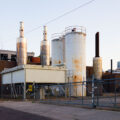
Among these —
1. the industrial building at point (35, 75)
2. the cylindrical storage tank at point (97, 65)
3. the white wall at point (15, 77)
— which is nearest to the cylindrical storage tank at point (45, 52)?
the cylindrical storage tank at point (97, 65)

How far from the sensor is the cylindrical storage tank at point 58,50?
157ft

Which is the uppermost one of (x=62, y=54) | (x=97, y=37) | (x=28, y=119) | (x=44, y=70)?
(x=97, y=37)

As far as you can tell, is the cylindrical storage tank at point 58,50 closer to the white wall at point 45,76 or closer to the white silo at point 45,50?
the white silo at point 45,50

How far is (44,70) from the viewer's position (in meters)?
34.7

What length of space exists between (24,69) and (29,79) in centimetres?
165

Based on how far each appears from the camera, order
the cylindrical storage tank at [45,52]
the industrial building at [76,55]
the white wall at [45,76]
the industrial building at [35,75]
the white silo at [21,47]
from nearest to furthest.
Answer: the industrial building at [35,75], the white wall at [45,76], the industrial building at [76,55], the white silo at [21,47], the cylindrical storage tank at [45,52]

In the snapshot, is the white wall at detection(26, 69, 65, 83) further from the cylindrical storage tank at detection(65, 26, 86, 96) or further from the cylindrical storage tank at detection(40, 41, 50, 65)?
the cylindrical storage tank at detection(40, 41, 50, 65)

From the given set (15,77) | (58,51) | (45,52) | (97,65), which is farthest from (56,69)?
(97,65)

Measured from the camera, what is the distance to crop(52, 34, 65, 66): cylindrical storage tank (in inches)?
1881

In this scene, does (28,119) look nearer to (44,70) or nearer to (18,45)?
(44,70)

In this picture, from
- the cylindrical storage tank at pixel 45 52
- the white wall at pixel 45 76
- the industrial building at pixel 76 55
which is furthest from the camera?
the cylindrical storage tank at pixel 45 52

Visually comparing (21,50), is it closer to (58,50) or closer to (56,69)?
(58,50)

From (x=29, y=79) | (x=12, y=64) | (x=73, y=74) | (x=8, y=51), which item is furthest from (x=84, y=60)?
(x=8, y=51)

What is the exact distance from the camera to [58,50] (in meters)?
48.4
